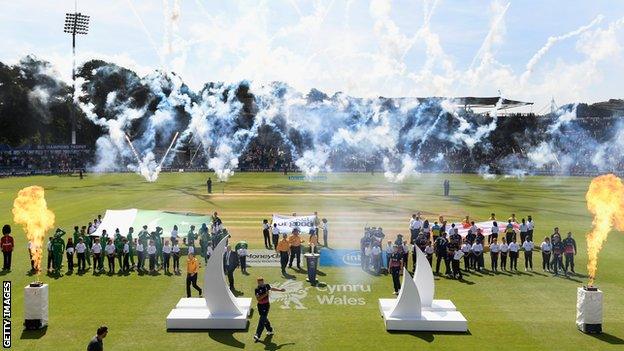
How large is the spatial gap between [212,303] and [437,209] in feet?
94.9

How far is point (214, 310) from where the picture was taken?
17469 millimetres

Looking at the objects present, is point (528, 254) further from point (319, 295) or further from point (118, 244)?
point (118, 244)

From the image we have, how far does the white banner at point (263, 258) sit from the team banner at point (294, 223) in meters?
1.97

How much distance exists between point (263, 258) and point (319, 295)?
20.7ft

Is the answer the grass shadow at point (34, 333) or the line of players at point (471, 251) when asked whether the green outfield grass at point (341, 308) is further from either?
the line of players at point (471, 251)

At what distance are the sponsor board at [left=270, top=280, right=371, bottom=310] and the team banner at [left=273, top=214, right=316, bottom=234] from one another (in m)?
6.66

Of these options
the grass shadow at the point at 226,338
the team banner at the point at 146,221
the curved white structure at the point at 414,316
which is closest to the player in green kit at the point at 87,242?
the team banner at the point at 146,221

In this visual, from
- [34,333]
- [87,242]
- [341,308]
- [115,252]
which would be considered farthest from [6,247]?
[341,308]

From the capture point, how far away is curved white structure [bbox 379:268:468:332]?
16828 millimetres

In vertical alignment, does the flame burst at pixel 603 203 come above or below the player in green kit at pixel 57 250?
above

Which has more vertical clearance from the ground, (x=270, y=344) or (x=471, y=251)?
(x=471, y=251)

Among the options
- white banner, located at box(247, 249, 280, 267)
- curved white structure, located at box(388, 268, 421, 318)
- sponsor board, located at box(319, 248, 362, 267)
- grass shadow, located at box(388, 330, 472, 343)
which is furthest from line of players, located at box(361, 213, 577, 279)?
grass shadow, located at box(388, 330, 472, 343)

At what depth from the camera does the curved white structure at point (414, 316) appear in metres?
16.8

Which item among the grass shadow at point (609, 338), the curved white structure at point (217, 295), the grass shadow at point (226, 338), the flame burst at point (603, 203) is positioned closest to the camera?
the grass shadow at point (226, 338)
